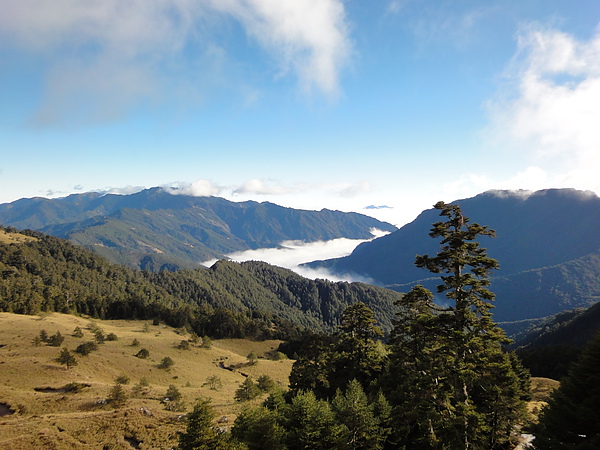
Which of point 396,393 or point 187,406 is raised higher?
point 396,393

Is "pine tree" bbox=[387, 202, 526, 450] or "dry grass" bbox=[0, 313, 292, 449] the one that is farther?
"dry grass" bbox=[0, 313, 292, 449]

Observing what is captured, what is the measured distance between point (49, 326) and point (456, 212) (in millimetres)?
110663

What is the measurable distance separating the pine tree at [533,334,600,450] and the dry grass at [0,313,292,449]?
3370 centimetres

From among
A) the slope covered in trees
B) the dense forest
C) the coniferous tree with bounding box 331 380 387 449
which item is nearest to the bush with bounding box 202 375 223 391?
the dense forest

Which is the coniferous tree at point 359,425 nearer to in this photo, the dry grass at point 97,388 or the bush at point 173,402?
the dry grass at point 97,388

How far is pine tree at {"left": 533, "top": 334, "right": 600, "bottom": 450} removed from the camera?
50.9ft

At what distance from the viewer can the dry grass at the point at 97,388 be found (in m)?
32.2

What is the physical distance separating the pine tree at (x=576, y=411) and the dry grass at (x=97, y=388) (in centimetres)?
3370

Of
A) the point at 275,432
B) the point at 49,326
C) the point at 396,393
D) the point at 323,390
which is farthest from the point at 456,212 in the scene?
the point at 49,326

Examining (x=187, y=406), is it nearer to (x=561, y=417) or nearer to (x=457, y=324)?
(x=457, y=324)

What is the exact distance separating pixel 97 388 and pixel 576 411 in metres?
61.7

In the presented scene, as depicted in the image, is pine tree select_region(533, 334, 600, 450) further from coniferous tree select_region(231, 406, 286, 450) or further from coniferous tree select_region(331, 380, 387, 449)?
coniferous tree select_region(231, 406, 286, 450)

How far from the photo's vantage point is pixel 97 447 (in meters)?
30.4

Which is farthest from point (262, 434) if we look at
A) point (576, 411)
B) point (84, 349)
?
point (84, 349)
